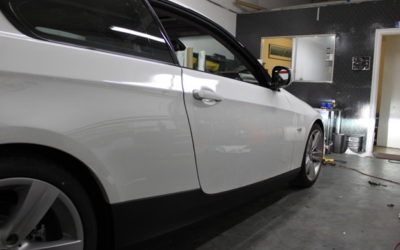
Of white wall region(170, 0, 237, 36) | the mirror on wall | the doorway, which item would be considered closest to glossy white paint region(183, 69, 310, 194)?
white wall region(170, 0, 237, 36)

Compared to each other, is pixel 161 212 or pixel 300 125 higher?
pixel 300 125

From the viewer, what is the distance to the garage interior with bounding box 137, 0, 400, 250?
200 centimetres

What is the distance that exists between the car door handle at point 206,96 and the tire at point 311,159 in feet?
4.79

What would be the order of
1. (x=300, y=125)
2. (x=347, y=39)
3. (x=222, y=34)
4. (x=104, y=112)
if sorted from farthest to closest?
(x=347, y=39) < (x=300, y=125) < (x=222, y=34) < (x=104, y=112)

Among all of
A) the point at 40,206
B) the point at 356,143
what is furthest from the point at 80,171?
the point at 356,143

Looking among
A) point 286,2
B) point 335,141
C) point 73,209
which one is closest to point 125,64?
point 73,209

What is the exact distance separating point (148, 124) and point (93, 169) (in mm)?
262

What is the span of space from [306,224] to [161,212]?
49.7 inches

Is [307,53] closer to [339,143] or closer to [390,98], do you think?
[390,98]

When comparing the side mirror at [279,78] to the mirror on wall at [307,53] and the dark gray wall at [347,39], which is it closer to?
the dark gray wall at [347,39]

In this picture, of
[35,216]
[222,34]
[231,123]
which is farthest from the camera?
[222,34]

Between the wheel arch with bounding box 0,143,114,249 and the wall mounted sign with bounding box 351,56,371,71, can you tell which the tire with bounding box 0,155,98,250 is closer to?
the wheel arch with bounding box 0,143,114,249

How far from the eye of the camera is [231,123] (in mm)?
1639

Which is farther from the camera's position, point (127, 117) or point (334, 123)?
point (334, 123)
